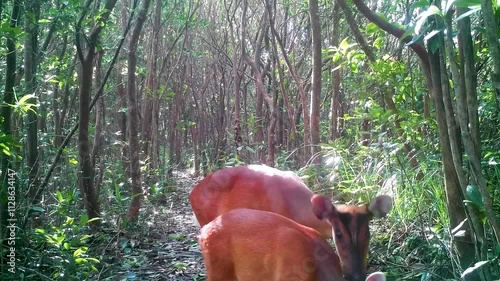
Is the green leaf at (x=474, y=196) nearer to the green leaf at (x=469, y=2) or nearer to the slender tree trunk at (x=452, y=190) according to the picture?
the slender tree trunk at (x=452, y=190)

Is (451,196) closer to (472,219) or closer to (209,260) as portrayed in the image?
(472,219)

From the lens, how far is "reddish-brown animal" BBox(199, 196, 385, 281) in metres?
3.63

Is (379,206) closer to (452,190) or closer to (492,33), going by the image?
(452,190)

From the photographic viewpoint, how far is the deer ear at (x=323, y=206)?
160 inches

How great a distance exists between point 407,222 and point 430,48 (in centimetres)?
231

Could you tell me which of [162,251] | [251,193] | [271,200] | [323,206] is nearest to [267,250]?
[323,206]

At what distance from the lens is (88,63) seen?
6.01m

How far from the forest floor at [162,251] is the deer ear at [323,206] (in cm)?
176

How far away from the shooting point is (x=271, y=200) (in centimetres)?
532

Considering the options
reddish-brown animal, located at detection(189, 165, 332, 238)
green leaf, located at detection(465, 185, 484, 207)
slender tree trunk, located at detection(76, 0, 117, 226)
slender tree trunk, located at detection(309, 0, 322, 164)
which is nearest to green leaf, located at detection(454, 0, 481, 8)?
green leaf, located at detection(465, 185, 484, 207)

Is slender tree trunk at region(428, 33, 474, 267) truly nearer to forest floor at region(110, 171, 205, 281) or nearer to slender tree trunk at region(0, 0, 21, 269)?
forest floor at region(110, 171, 205, 281)

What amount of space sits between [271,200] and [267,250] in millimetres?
1521

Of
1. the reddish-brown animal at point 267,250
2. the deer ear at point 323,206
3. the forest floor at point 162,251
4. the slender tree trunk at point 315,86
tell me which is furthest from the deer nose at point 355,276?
the slender tree trunk at point 315,86

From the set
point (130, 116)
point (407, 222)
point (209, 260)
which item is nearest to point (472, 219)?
point (209, 260)
